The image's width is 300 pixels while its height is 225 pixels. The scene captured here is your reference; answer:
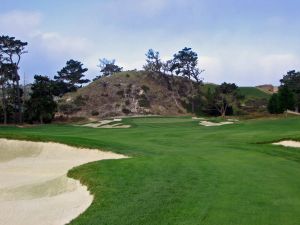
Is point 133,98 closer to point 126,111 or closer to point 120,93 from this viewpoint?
point 120,93

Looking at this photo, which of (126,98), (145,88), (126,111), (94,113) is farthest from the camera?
(145,88)

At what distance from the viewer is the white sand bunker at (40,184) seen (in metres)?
9.59

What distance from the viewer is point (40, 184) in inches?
539

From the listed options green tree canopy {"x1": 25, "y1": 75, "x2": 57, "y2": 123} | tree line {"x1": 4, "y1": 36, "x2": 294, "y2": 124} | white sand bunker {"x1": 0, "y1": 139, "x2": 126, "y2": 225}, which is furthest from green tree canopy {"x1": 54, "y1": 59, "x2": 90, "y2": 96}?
white sand bunker {"x1": 0, "y1": 139, "x2": 126, "y2": 225}

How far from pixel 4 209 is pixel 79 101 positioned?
74.7 meters

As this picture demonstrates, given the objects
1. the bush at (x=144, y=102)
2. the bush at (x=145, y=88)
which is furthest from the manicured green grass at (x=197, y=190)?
the bush at (x=145, y=88)

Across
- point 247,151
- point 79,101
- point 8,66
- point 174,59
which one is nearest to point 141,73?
point 174,59

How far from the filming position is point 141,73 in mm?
98750

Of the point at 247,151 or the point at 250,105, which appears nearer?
the point at 247,151

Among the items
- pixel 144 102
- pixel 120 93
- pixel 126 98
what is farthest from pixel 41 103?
pixel 144 102

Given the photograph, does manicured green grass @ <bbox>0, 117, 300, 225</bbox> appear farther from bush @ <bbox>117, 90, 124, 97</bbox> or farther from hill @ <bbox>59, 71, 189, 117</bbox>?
bush @ <bbox>117, 90, 124, 97</bbox>

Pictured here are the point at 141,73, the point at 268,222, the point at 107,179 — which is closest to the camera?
the point at 268,222

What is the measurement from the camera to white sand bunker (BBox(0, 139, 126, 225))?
9.59 m

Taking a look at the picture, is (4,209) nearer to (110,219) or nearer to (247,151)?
(110,219)
